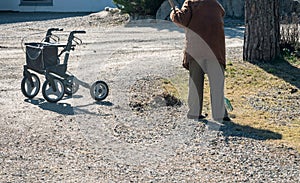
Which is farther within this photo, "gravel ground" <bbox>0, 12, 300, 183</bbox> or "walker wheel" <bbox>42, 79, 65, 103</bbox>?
"walker wheel" <bbox>42, 79, 65, 103</bbox>

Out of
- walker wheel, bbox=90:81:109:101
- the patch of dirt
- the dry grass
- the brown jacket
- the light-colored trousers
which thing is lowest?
the dry grass

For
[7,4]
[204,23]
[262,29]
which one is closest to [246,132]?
[204,23]

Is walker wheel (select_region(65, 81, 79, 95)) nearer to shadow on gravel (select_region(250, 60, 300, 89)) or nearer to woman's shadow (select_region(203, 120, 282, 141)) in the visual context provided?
woman's shadow (select_region(203, 120, 282, 141))

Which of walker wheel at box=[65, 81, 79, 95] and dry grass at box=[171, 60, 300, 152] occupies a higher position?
walker wheel at box=[65, 81, 79, 95]

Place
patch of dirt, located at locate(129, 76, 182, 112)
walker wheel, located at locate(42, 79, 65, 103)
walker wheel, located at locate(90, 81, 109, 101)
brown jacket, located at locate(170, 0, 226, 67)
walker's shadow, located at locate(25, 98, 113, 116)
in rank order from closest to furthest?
1. brown jacket, located at locate(170, 0, 226, 67)
2. walker's shadow, located at locate(25, 98, 113, 116)
3. patch of dirt, located at locate(129, 76, 182, 112)
4. walker wheel, located at locate(42, 79, 65, 103)
5. walker wheel, located at locate(90, 81, 109, 101)

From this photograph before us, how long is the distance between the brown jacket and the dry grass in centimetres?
99

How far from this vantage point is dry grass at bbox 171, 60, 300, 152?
8400 millimetres

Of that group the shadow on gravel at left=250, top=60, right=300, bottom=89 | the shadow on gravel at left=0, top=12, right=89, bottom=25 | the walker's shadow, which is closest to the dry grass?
the shadow on gravel at left=250, top=60, right=300, bottom=89

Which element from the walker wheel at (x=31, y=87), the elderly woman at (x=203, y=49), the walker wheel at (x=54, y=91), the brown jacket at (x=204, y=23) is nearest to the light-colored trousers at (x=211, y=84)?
the elderly woman at (x=203, y=49)

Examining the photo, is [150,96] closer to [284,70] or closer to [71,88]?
[71,88]

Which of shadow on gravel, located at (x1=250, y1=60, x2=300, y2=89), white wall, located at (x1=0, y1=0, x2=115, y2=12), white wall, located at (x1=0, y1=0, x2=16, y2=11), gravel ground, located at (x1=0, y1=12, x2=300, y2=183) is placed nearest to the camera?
gravel ground, located at (x1=0, y1=12, x2=300, y2=183)

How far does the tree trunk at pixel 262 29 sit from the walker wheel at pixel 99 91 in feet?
11.8

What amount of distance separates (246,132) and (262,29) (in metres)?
4.55

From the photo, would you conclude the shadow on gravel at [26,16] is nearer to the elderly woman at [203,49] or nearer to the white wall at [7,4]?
the white wall at [7,4]
